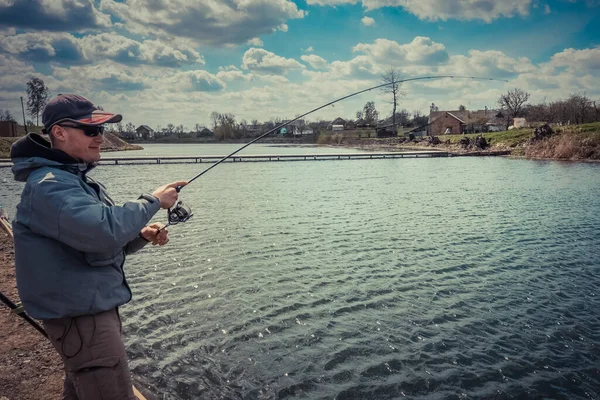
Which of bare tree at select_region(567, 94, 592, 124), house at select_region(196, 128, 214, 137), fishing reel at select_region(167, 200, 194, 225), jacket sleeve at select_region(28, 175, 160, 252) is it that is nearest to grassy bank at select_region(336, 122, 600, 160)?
bare tree at select_region(567, 94, 592, 124)

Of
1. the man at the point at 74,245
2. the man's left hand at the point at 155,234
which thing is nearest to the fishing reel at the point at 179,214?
the man's left hand at the point at 155,234

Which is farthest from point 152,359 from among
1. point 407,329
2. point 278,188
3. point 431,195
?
point 278,188

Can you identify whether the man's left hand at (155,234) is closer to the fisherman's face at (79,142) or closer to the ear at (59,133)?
the fisherman's face at (79,142)

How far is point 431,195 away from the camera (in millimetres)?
24812

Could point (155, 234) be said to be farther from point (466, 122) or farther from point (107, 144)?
point (466, 122)

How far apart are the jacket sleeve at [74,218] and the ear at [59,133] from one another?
0.32m

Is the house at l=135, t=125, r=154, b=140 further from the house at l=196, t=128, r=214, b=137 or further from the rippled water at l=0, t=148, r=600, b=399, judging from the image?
the rippled water at l=0, t=148, r=600, b=399

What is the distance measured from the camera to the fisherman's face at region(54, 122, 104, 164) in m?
2.92

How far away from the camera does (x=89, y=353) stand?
283 cm

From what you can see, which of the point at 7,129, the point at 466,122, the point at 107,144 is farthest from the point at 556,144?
the point at 107,144

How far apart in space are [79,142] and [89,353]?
1.41 meters

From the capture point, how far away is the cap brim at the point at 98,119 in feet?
9.53

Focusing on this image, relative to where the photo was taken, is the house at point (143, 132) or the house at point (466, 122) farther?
the house at point (143, 132)

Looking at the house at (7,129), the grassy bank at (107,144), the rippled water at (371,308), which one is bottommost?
the rippled water at (371,308)
